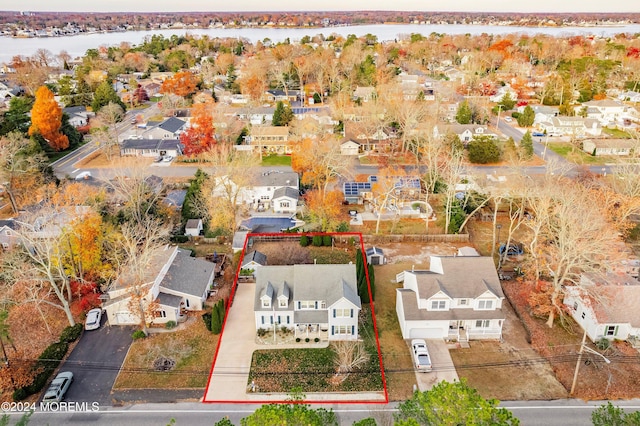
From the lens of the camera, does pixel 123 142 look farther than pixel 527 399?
Yes

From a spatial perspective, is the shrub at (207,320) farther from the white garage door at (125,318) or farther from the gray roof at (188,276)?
the white garage door at (125,318)

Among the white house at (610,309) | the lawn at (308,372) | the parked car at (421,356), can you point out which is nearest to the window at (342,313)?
the lawn at (308,372)

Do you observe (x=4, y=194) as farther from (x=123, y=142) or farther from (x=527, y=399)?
(x=527, y=399)

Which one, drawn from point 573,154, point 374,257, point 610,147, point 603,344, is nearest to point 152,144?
point 374,257

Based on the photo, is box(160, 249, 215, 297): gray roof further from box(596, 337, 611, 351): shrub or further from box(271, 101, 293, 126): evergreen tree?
box(271, 101, 293, 126): evergreen tree

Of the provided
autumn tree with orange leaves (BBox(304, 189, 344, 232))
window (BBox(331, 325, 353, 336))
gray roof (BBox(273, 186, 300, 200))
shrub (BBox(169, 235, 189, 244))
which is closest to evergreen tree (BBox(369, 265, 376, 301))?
window (BBox(331, 325, 353, 336))

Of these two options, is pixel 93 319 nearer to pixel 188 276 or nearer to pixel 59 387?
pixel 59 387

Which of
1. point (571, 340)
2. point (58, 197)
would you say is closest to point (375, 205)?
point (571, 340)
